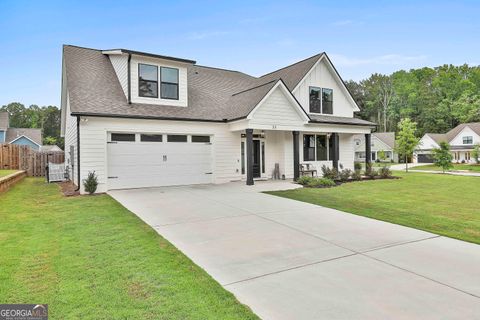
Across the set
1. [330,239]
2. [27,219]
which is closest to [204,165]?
[27,219]

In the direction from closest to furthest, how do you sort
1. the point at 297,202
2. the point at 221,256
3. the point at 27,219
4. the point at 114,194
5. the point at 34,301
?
the point at 34,301 < the point at 221,256 < the point at 27,219 < the point at 297,202 < the point at 114,194

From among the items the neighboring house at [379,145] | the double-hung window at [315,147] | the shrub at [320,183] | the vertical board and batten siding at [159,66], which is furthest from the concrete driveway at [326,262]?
the neighboring house at [379,145]

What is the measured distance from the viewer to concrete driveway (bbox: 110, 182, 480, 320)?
3.15m

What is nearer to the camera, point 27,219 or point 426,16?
point 27,219

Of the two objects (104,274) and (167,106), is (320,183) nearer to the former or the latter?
(167,106)

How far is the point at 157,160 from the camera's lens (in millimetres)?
13234

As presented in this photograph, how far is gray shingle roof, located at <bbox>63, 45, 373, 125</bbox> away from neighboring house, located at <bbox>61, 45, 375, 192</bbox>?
49mm

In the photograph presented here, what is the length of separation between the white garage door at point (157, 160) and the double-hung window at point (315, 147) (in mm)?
6234

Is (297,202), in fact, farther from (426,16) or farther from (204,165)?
(426,16)

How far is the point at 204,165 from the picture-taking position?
14500 mm

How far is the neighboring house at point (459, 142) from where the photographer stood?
4469 centimetres

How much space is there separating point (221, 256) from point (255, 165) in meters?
11.8

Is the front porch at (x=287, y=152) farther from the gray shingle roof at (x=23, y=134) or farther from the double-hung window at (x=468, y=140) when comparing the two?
the gray shingle roof at (x=23, y=134)

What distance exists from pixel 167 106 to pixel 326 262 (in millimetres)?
11599
